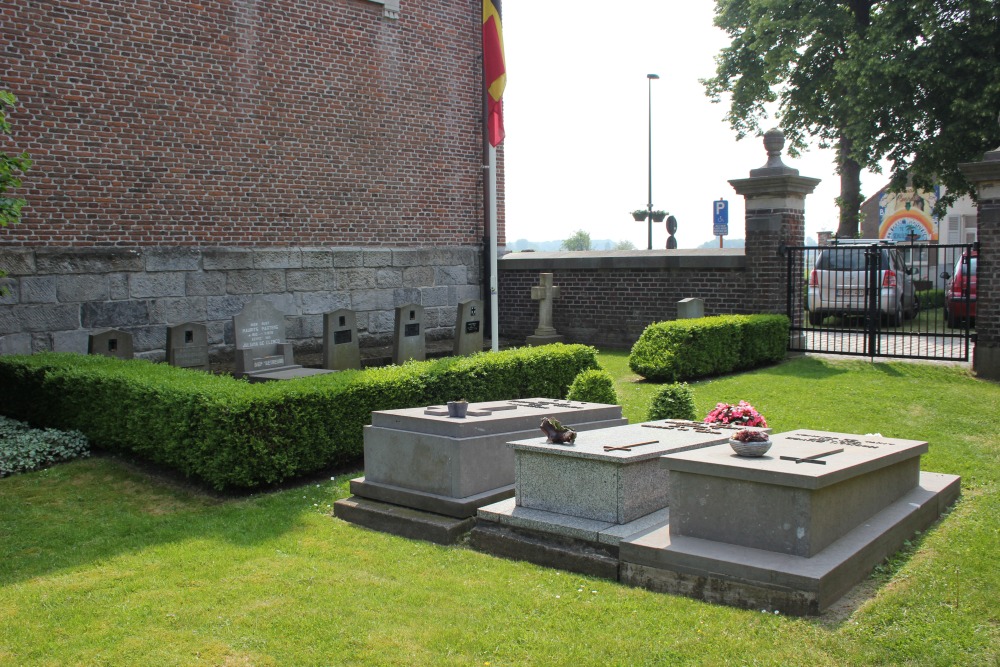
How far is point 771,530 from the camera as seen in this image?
15.9ft

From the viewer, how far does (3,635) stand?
4.55m

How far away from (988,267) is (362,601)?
1010 cm

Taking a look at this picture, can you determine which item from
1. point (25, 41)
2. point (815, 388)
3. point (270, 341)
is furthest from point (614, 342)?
point (25, 41)

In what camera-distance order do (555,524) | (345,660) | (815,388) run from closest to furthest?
1. (345,660)
2. (555,524)
3. (815,388)

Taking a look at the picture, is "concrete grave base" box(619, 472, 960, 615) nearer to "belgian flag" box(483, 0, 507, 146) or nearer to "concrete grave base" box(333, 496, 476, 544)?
"concrete grave base" box(333, 496, 476, 544)

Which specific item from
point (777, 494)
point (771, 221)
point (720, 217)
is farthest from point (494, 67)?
point (720, 217)

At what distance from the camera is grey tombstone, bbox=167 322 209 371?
1130 cm

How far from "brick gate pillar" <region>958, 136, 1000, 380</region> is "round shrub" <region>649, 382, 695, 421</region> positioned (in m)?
5.97

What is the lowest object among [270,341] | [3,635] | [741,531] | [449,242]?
[3,635]

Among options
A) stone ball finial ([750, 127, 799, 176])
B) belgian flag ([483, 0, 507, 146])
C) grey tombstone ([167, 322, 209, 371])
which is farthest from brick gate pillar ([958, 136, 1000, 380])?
grey tombstone ([167, 322, 209, 371])

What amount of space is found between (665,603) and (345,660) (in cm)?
168

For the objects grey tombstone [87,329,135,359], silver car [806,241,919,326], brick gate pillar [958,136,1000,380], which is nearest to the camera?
grey tombstone [87,329,135,359]

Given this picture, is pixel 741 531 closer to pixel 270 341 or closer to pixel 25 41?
pixel 270 341

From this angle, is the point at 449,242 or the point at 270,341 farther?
the point at 449,242
